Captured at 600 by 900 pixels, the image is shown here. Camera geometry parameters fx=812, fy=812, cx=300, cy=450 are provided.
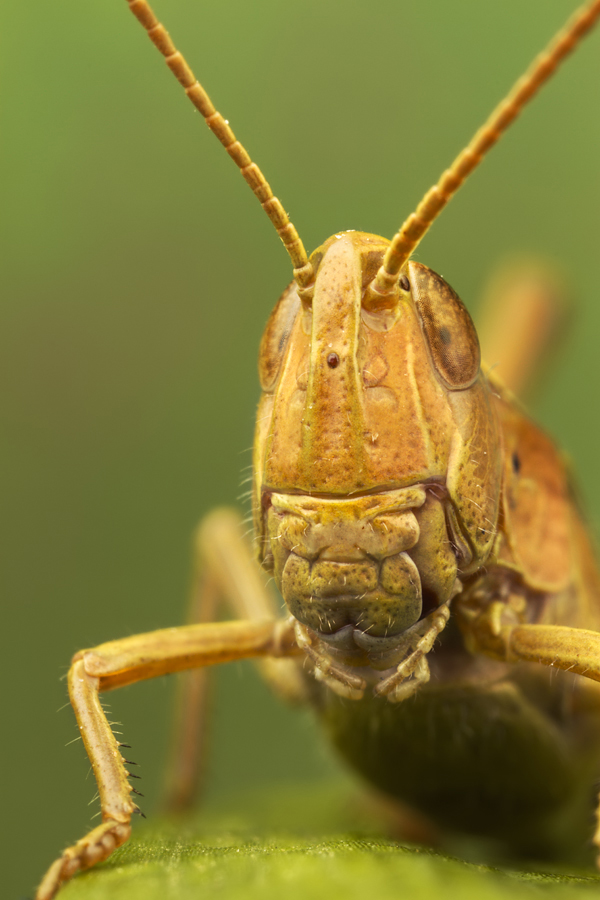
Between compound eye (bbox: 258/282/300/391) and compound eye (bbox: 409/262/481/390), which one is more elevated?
compound eye (bbox: 258/282/300/391)

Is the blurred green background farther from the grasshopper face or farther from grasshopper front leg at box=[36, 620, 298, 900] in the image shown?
the grasshopper face

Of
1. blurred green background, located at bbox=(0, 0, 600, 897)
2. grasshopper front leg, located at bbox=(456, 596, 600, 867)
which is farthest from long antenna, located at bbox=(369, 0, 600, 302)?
blurred green background, located at bbox=(0, 0, 600, 897)

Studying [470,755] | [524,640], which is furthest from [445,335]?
[470,755]

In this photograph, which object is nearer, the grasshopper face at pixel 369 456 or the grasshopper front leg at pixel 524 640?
the grasshopper face at pixel 369 456

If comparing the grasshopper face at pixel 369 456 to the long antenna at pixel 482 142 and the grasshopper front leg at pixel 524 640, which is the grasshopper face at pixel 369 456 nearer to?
the long antenna at pixel 482 142

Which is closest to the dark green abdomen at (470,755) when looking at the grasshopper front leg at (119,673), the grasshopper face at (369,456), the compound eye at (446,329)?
the grasshopper front leg at (119,673)

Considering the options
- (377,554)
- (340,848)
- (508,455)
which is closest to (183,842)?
(340,848)

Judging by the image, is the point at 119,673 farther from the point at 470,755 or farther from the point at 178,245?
the point at 178,245
